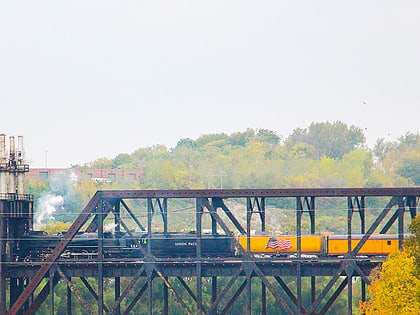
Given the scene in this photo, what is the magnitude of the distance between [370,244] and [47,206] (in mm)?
99477

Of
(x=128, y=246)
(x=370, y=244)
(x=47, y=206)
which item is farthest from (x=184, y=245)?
(x=47, y=206)

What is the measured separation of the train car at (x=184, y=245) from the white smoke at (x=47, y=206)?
90.8m

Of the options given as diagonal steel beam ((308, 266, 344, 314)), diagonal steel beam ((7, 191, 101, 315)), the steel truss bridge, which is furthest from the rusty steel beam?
diagonal steel beam ((308, 266, 344, 314))

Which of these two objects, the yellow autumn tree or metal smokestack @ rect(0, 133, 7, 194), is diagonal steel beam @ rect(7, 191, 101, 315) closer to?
metal smokestack @ rect(0, 133, 7, 194)

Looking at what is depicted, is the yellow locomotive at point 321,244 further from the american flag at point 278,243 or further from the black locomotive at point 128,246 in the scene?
the black locomotive at point 128,246

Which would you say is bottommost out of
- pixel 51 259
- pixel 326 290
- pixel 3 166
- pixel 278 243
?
pixel 326 290

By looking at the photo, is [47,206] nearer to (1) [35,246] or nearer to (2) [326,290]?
(1) [35,246]

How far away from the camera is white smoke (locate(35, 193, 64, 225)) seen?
180000 mm

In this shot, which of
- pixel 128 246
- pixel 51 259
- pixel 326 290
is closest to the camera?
pixel 326 290

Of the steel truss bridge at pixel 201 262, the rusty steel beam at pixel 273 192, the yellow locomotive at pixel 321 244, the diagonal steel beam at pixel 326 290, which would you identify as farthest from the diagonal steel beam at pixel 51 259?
the diagonal steel beam at pixel 326 290

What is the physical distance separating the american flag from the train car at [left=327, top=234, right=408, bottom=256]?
2.83 m

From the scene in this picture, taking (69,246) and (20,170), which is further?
(20,170)

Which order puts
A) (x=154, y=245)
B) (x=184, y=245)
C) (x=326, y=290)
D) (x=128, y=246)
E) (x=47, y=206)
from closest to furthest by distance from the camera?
1. (x=326, y=290)
2. (x=154, y=245)
3. (x=128, y=246)
4. (x=184, y=245)
5. (x=47, y=206)

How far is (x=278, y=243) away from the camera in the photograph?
9106 centimetres
